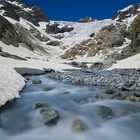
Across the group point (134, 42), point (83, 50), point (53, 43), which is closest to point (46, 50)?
point (83, 50)

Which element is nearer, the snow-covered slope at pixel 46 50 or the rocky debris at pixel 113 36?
the snow-covered slope at pixel 46 50

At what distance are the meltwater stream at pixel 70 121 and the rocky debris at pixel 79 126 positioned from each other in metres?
0.16

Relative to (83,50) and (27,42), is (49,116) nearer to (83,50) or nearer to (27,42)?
(27,42)

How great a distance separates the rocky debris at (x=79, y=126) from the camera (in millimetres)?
14245

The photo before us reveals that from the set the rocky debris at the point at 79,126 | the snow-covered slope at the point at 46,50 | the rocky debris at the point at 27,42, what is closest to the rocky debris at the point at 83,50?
the snow-covered slope at the point at 46,50

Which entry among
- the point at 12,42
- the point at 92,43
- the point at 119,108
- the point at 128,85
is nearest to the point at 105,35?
the point at 92,43

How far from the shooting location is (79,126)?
14586 mm

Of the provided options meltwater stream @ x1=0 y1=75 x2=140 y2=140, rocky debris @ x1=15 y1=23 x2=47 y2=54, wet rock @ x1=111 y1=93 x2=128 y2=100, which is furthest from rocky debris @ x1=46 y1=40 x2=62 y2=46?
meltwater stream @ x1=0 y1=75 x2=140 y2=140

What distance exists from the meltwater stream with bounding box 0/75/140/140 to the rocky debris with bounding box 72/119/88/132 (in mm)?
158

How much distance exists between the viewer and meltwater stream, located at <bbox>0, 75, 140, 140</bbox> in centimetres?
1388

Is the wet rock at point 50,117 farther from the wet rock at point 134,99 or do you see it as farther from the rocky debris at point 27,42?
the rocky debris at point 27,42

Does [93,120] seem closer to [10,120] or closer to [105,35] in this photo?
[10,120]

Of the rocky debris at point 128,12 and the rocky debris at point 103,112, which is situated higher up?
the rocky debris at point 128,12

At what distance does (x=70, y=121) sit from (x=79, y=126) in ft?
3.09
